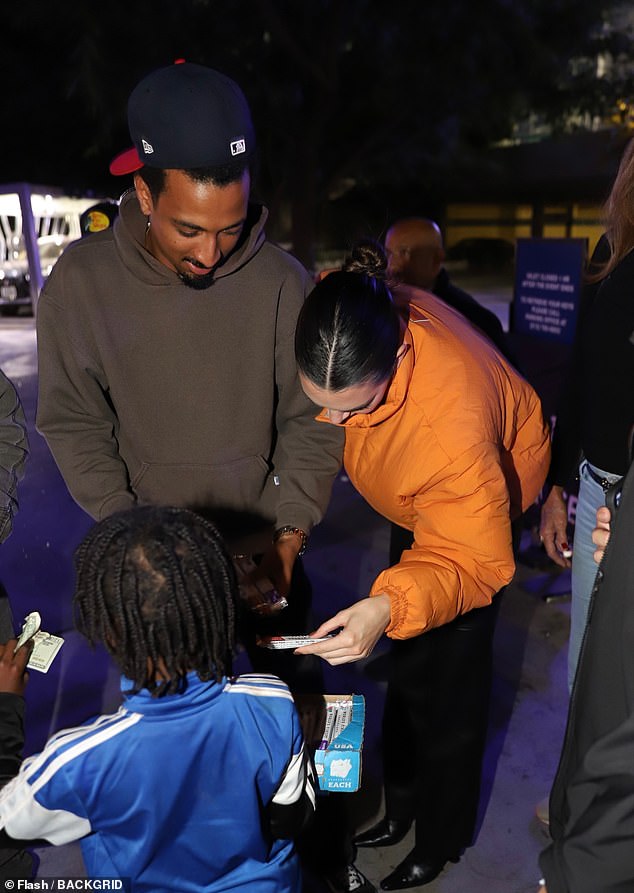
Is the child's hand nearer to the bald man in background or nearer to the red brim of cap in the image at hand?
the red brim of cap

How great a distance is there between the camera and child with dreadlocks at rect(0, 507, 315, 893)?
1229 millimetres

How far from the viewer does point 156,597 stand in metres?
1.22

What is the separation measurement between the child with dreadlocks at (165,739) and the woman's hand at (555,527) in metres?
1.24

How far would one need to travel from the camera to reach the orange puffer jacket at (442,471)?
157 cm

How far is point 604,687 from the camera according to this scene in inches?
44.3

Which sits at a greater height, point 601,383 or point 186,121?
point 186,121

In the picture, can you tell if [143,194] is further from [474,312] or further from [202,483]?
[474,312]

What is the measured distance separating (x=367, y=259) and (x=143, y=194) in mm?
523

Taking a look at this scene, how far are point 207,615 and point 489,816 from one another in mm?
1685

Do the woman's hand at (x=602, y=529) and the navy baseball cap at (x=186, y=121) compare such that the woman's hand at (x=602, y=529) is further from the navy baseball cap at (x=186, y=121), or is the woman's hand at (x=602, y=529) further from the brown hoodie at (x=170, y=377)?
the navy baseball cap at (x=186, y=121)

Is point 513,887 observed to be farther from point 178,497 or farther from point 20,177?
point 20,177

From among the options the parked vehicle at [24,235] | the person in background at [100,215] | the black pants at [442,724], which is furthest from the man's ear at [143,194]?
the parked vehicle at [24,235]
